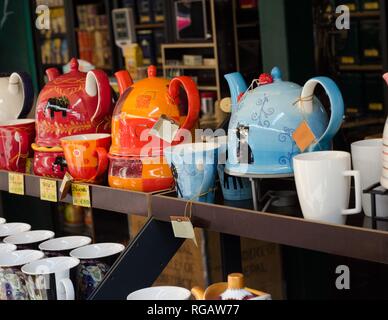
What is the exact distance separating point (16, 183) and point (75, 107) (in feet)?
0.96

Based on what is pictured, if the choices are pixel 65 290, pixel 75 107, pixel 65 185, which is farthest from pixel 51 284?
pixel 75 107

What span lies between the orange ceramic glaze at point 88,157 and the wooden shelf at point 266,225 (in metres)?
0.05

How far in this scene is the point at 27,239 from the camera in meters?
2.07

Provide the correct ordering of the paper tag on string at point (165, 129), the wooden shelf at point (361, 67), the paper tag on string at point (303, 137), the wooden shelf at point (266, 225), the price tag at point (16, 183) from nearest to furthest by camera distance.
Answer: the wooden shelf at point (266, 225)
the paper tag on string at point (303, 137)
the paper tag on string at point (165, 129)
the price tag at point (16, 183)
the wooden shelf at point (361, 67)

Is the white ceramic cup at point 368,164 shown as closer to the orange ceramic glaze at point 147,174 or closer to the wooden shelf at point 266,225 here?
the wooden shelf at point 266,225

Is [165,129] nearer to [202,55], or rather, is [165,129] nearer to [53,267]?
[53,267]

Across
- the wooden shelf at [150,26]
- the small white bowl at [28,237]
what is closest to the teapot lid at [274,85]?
the small white bowl at [28,237]

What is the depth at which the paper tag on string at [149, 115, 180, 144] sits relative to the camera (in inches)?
72.2

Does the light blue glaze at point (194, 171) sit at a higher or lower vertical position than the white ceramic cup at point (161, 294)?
higher

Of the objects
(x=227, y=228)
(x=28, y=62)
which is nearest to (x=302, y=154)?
(x=227, y=228)

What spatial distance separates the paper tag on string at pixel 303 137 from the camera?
1597 millimetres

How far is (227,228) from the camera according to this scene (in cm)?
161

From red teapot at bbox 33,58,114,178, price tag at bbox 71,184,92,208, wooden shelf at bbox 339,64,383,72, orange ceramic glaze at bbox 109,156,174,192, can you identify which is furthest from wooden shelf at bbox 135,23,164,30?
orange ceramic glaze at bbox 109,156,174,192
